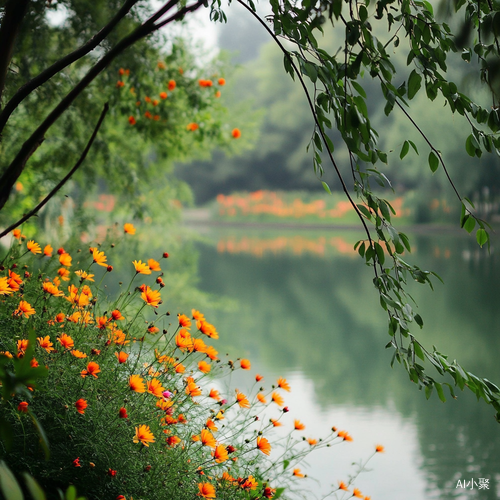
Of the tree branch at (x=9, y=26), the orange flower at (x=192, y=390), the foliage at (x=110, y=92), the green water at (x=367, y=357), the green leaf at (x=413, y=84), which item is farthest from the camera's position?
the foliage at (x=110, y=92)

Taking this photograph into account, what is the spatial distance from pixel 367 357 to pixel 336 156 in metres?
20.9

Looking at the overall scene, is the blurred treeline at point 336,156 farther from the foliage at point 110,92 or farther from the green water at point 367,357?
the foliage at point 110,92

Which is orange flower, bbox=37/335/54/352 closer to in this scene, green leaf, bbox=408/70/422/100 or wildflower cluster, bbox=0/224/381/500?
wildflower cluster, bbox=0/224/381/500

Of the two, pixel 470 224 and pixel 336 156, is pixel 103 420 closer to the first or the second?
pixel 470 224

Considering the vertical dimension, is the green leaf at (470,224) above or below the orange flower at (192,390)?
above

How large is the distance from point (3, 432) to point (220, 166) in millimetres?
30383

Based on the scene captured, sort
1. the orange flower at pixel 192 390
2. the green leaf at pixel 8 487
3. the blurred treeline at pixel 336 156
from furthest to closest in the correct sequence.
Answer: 1. the blurred treeline at pixel 336 156
2. the orange flower at pixel 192 390
3. the green leaf at pixel 8 487

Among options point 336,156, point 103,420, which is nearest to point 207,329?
point 103,420

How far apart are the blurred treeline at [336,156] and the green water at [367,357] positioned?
447cm

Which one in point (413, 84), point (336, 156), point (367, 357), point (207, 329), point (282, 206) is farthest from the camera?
point (336, 156)

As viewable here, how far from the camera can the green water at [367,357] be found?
3229 millimetres

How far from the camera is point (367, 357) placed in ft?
18.6

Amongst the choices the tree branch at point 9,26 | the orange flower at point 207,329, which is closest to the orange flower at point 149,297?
the orange flower at point 207,329

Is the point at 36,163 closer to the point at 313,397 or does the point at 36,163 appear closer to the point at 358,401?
the point at 313,397
